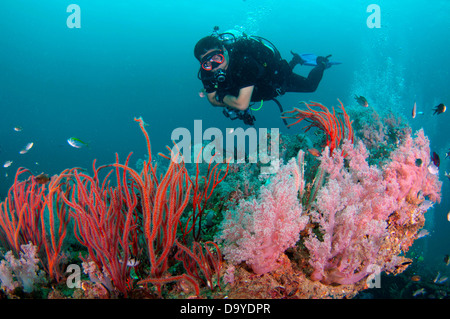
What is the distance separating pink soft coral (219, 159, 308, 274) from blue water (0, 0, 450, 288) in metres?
57.7

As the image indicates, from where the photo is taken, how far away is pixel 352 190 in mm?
2385

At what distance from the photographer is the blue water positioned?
59656mm

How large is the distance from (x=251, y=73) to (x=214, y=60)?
0.88 metres

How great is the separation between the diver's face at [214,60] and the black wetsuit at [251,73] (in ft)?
0.42

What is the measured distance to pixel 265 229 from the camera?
1.85 meters

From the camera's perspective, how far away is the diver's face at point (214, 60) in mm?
4723

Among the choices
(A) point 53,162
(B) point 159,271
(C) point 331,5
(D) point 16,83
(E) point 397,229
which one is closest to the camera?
(B) point 159,271

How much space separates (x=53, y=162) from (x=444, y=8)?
8399cm

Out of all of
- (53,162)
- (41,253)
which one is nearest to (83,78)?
(53,162)

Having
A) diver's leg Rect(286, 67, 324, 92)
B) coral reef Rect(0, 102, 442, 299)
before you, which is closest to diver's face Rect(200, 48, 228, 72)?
diver's leg Rect(286, 67, 324, 92)

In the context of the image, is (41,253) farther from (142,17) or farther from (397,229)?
(142,17)

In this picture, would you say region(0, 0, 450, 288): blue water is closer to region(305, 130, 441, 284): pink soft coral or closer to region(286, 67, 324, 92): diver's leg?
region(286, 67, 324, 92): diver's leg

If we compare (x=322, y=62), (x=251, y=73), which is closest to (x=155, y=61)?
(x=322, y=62)

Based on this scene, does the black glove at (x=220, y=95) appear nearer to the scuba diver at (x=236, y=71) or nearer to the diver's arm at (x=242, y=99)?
the scuba diver at (x=236, y=71)
